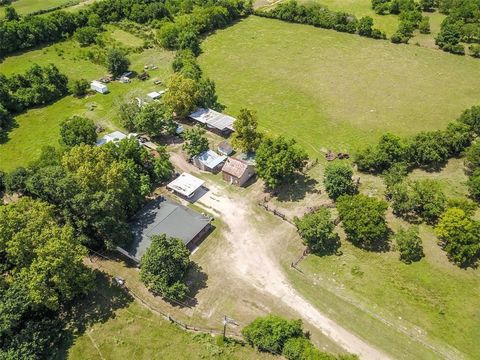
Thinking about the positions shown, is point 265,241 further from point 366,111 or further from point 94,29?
point 94,29

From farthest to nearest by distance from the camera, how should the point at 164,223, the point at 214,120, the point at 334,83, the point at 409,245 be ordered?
the point at 334,83, the point at 214,120, the point at 164,223, the point at 409,245

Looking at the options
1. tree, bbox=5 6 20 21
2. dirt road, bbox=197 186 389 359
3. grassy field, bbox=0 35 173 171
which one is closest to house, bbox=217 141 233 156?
dirt road, bbox=197 186 389 359

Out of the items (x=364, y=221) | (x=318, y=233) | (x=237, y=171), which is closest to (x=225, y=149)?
(x=237, y=171)

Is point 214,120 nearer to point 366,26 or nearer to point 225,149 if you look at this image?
point 225,149

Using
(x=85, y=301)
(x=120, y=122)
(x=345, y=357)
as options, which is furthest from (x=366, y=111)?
(x=85, y=301)

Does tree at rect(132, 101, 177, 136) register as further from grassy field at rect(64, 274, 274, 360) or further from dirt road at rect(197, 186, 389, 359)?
grassy field at rect(64, 274, 274, 360)

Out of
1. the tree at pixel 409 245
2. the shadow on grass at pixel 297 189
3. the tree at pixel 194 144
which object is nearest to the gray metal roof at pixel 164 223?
the tree at pixel 194 144
